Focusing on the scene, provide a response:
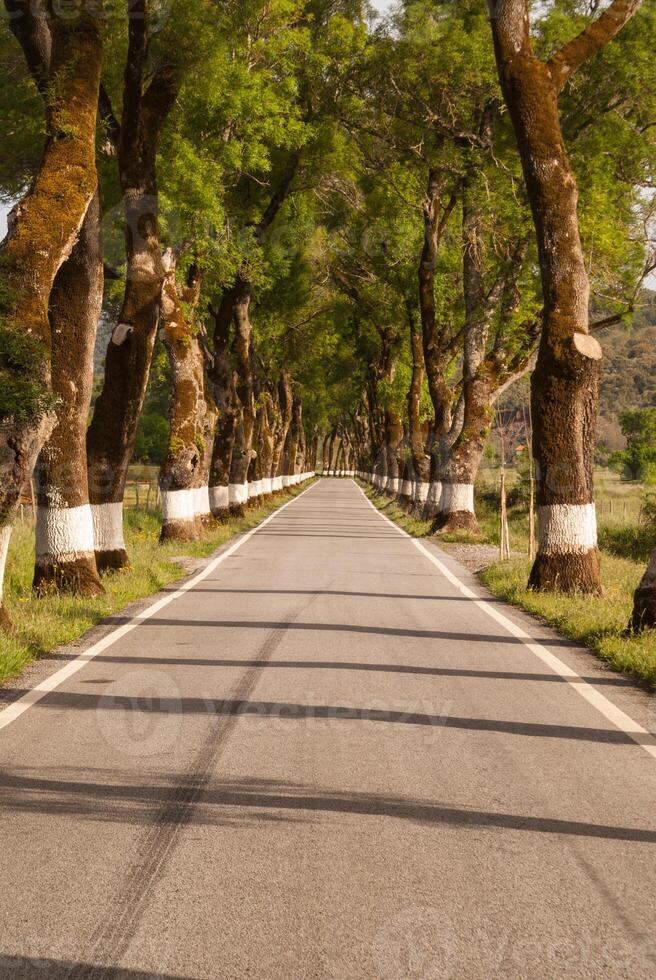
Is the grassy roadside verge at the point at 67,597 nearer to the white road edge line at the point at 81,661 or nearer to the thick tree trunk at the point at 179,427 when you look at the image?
the white road edge line at the point at 81,661

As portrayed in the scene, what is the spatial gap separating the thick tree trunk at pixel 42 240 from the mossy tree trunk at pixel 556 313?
563 cm

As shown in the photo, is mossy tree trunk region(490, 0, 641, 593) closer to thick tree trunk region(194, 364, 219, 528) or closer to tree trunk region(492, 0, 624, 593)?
tree trunk region(492, 0, 624, 593)

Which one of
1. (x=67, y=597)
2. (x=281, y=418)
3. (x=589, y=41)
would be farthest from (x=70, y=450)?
(x=281, y=418)

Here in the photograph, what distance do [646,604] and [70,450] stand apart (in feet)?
23.6

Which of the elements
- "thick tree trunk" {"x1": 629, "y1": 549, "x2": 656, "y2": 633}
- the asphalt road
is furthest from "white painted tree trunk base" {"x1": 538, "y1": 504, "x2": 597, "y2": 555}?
the asphalt road

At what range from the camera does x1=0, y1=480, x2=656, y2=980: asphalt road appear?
3734 millimetres

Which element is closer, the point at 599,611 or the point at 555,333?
the point at 599,611

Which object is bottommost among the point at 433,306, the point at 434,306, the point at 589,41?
the point at 433,306

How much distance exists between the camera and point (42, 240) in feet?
35.6

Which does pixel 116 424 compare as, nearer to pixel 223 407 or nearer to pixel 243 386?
pixel 223 407

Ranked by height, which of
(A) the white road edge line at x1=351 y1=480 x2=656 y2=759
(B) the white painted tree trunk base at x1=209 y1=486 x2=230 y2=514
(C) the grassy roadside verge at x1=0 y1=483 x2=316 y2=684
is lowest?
(A) the white road edge line at x1=351 y1=480 x2=656 y2=759

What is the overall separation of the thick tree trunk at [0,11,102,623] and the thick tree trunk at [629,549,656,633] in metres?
5.69

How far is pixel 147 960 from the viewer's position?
3.62 metres

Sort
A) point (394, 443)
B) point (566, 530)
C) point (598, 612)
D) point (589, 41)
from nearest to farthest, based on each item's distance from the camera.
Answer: point (598, 612) < point (566, 530) < point (589, 41) < point (394, 443)
